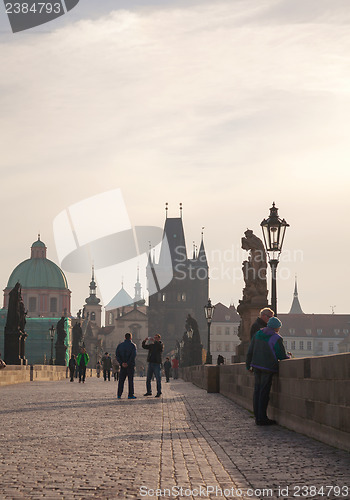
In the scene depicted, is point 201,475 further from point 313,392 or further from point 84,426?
point 84,426

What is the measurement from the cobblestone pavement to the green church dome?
15435cm

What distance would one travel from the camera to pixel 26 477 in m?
6.67

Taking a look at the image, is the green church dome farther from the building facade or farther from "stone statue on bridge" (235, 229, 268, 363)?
"stone statue on bridge" (235, 229, 268, 363)

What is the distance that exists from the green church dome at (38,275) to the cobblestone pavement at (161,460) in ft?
506

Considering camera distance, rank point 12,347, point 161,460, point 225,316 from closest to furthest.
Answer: point 161,460
point 12,347
point 225,316

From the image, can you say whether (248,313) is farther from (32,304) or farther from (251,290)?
(32,304)

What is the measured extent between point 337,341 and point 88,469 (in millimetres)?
170222

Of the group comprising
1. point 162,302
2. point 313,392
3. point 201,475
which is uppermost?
point 162,302

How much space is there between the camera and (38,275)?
166500mm

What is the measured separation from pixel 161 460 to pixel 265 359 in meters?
4.26

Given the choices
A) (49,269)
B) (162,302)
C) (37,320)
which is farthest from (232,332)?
(37,320)

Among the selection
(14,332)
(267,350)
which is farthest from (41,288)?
(267,350)

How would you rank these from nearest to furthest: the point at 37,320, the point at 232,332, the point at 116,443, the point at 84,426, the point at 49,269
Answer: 1. the point at 116,443
2. the point at 84,426
3. the point at 37,320
4. the point at 49,269
5. the point at 232,332

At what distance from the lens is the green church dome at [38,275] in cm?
16525
